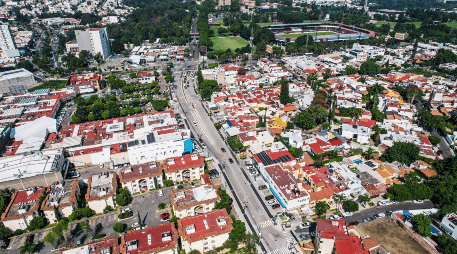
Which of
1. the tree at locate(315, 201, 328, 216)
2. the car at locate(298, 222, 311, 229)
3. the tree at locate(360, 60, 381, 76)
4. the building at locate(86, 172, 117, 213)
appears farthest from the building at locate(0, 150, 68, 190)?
the tree at locate(360, 60, 381, 76)

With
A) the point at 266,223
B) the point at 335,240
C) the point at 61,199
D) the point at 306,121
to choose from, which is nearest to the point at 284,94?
the point at 306,121

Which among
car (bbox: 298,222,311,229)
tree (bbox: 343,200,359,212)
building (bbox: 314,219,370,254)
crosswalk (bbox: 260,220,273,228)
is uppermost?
building (bbox: 314,219,370,254)

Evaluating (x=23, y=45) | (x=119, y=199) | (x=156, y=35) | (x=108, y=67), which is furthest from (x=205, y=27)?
(x=119, y=199)

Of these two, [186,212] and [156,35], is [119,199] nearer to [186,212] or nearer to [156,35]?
[186,212]

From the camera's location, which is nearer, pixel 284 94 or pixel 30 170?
pixel 30 170

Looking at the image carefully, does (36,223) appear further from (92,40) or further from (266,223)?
(92,40)

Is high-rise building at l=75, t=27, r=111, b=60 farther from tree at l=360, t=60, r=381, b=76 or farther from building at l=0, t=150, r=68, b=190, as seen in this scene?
tree at l=360, t=60, r=381, b=76

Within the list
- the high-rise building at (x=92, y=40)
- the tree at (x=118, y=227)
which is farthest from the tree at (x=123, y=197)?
the high-rise building at (x=92, y=40)
